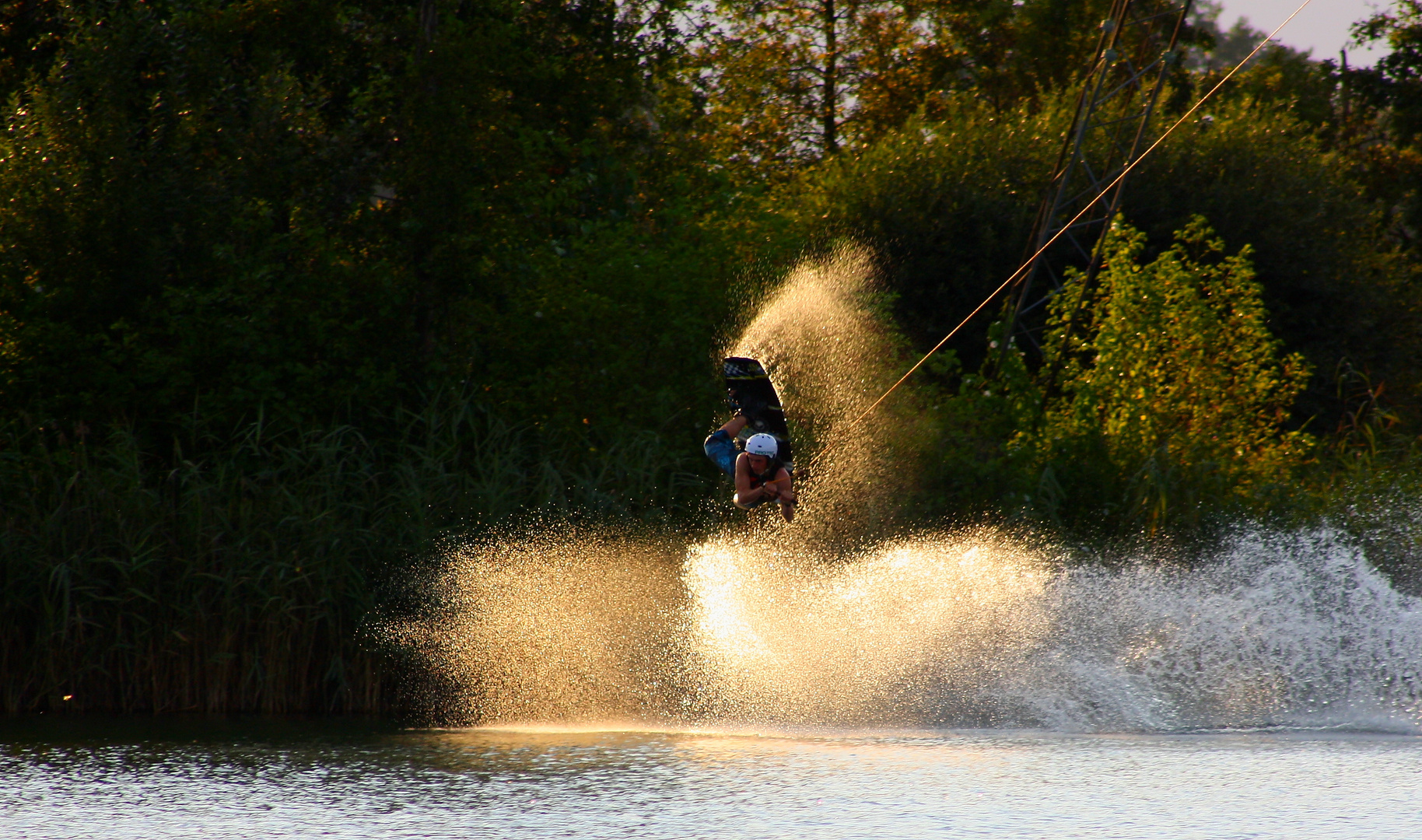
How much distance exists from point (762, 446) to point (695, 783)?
2.29m

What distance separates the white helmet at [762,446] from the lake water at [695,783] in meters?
1.77

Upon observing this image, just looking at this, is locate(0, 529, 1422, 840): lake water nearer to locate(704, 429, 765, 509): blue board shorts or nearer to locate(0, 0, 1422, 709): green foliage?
locate(0, 0, 1422, 709): green foliage

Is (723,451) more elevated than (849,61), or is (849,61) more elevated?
(849,61)

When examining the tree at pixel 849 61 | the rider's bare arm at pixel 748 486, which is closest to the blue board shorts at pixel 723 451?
the rider's bare arm at pixel 748 486

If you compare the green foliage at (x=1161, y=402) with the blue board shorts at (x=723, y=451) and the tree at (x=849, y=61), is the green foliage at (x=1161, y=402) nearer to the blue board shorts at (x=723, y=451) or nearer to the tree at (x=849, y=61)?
the blue board shorts at (x=723, y=451)

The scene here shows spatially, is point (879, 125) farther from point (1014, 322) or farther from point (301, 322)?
point (301, 322)

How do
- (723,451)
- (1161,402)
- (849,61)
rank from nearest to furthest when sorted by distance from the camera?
1. (723,451)
2. (1161,402)
3. (849,61)

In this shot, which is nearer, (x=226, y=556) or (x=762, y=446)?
(x=762, y=446)

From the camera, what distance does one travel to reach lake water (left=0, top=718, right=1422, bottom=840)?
23.7 feet

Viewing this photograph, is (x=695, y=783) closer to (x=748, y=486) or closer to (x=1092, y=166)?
(x=748, y=486)

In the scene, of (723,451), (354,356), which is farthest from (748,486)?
(354,356)

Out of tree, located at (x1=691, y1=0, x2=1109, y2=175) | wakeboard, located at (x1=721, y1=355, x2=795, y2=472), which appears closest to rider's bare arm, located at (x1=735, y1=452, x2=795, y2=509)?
wakeboard, located at (x1=721, y1=355, x2=795, y2=472)

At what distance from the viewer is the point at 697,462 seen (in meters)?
14.3

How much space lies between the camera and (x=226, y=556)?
1191 centimetres
